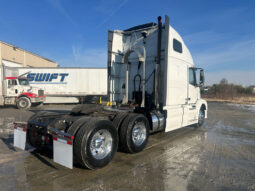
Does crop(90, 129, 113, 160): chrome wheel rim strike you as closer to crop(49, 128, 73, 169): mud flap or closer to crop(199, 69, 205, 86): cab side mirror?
crop(49, 128, 73, 169): mud flap

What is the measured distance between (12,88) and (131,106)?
12574 millimetres

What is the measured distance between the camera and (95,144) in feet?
11.6

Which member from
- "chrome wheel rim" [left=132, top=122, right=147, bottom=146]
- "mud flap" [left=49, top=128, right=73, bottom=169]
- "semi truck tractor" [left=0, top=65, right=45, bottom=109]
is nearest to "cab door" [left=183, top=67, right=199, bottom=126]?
"chrome wheel rim" [left=132, top=122, right=147, bottom=146]

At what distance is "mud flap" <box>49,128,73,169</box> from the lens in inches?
117

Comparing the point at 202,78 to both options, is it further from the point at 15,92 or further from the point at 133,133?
the point at 15,92

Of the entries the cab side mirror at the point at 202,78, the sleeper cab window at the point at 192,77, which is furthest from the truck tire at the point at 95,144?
the cab side mirror at the point at 202,78

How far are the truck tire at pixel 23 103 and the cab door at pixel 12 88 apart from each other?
662mm

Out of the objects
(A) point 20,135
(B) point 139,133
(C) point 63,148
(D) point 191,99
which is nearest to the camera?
(C) point 63,148

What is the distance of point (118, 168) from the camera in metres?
3.59

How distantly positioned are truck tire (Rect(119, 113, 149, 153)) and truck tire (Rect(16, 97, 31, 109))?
12458mm

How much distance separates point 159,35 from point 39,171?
16.3 feet

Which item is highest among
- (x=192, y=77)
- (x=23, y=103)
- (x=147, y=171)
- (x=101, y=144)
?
(x=192, y=77)

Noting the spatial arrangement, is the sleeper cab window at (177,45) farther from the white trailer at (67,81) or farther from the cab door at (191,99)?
the white trailer at (67,81)

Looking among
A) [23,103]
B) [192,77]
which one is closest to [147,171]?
[192,77]
